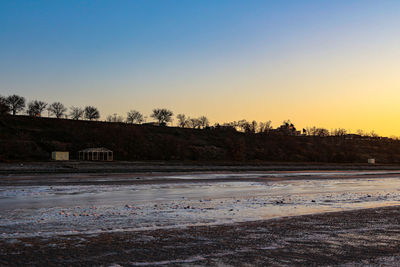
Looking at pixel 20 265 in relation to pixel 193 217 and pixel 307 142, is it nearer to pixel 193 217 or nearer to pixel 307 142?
pixel 193 217

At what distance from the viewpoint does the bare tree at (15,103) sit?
123375 millimetres

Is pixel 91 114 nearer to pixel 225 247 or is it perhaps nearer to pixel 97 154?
pixel 97 154

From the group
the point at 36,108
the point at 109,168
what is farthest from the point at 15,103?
the point at 109,168

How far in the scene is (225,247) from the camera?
368 inches

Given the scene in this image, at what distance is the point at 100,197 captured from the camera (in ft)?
66.5

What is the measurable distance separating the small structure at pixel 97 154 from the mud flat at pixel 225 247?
62306 mm

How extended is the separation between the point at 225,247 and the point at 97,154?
218 feet

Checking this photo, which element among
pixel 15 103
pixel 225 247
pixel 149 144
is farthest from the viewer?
pixel 15 103

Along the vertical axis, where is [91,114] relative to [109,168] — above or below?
above

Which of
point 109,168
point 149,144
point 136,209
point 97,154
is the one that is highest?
point 149,144

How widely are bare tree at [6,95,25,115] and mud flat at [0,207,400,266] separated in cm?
12198

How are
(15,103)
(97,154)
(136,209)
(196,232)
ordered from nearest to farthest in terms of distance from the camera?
(196,232)
(136,209)
(97,154)
(15,103)

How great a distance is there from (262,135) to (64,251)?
12409cm

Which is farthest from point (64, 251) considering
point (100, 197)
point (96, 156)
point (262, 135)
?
point (262, 135)
